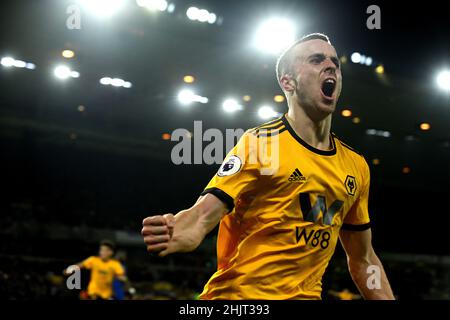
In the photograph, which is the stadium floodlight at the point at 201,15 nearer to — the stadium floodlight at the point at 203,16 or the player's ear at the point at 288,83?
the stadium floodlight at the point at 203,16

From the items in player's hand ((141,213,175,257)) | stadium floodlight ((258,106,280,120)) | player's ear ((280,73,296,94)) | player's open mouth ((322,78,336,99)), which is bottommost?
player's hand ((141,213,175,257))

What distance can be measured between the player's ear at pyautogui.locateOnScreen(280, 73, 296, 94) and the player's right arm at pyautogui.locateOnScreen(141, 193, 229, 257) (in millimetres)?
827

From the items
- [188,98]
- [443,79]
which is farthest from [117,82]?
[443,79]

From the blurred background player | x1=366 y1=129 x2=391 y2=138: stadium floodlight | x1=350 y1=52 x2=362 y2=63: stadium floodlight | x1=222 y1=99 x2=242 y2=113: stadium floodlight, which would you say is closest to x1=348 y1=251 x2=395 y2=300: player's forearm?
the blurred background player

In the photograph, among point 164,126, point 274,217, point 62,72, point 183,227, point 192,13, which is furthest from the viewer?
point 164,126

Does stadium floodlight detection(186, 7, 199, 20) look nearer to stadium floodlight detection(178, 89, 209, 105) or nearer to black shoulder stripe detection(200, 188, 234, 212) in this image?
stadium floodlight detection(178, 89, 209, 105)

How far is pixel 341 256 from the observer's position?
73.6ft

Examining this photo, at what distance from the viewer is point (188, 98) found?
61.0 ft

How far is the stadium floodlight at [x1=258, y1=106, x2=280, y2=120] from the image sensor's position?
18.3 meters

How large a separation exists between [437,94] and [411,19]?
4.47m

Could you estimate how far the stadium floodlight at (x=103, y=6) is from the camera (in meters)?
12.9

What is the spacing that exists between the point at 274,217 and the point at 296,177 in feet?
0.69

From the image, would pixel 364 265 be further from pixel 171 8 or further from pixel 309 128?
pixel 171 8

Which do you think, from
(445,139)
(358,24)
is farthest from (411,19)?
(445,139)
